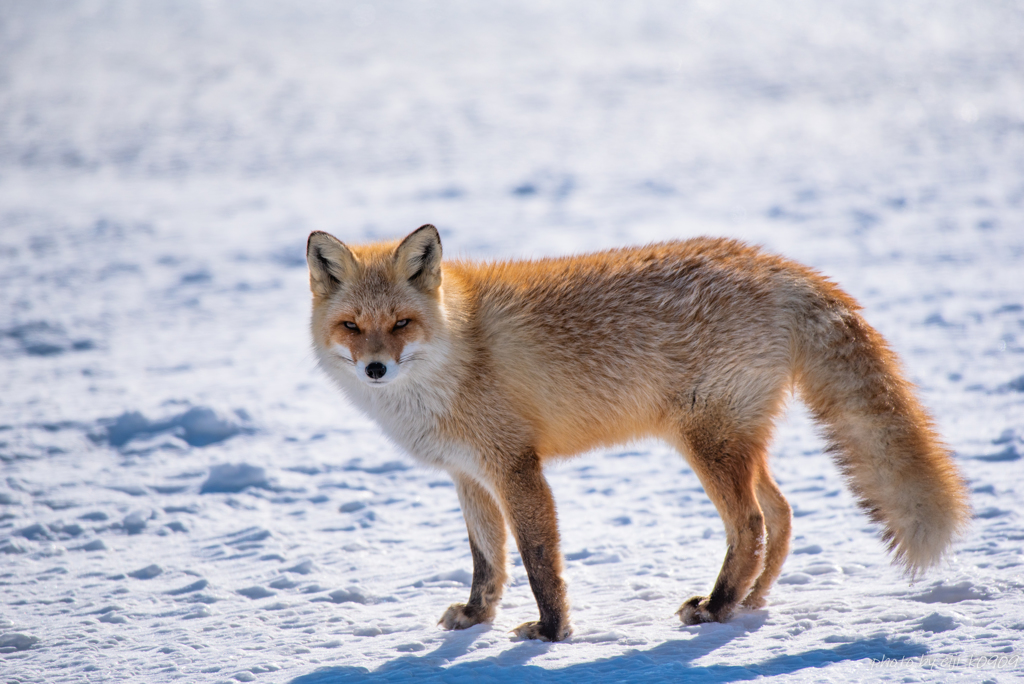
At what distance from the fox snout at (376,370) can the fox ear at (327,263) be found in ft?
1.76

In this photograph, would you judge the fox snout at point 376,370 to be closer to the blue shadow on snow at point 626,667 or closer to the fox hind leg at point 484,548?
the fox hind leg at point 484,548

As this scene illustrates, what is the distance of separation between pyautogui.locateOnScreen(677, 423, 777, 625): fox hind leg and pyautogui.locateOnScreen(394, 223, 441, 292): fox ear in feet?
4.45

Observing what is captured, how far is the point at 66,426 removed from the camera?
20.6 feet

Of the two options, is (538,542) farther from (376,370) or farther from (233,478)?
(233,478)

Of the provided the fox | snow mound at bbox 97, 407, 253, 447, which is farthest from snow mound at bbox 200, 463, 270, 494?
the fox

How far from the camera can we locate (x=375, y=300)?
142 inches

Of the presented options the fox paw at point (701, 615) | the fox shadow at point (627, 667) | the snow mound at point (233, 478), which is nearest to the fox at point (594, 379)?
the fox paw at point (701, 615)

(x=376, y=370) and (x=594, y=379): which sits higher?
(x=376, y=370)

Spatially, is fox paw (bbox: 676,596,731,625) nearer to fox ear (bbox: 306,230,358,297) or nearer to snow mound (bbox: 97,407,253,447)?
fox ear (bbox: 306,230,358,297)

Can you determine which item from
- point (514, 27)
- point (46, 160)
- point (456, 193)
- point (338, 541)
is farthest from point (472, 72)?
point (338, 541)

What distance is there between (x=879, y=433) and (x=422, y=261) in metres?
2.10

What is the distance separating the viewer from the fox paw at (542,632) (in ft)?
11.7

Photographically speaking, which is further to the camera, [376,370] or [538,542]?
[538,542]

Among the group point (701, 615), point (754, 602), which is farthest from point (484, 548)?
point (754, 602)
